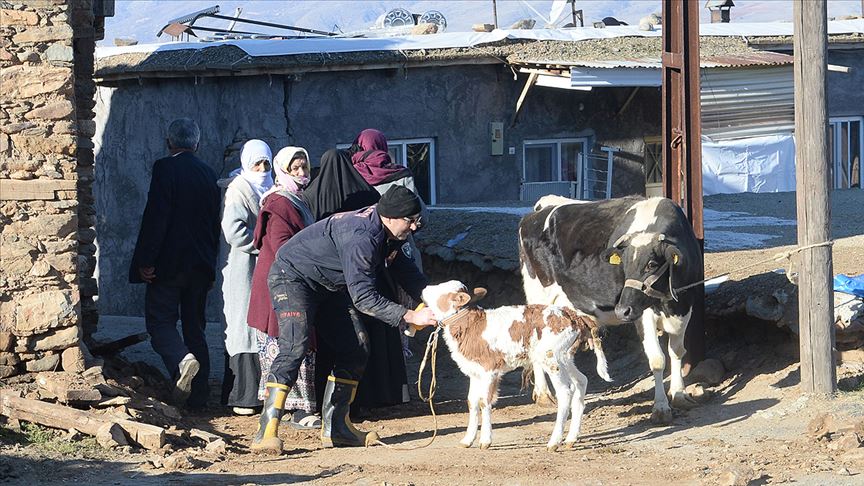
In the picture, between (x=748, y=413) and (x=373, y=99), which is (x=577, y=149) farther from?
(x=748, y=413)

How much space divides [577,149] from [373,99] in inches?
142

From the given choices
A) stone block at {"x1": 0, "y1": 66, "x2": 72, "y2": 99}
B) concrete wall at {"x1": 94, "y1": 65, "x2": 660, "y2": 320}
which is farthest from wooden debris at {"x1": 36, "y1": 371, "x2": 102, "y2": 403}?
concrete wall at {"x1": 94, "y1": 65, "x2": 660, "y2": 320}

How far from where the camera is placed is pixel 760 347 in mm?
9547

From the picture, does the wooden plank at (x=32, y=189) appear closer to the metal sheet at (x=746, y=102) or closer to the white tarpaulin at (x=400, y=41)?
the white tarpaulin at (x=400, y=41)

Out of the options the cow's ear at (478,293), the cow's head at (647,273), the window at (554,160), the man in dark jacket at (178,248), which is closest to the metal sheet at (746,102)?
the window at (554,160)

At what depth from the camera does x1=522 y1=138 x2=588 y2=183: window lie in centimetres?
1831

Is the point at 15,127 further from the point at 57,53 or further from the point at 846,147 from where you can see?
the point at 846,147

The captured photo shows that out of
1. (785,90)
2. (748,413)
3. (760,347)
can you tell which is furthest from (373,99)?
(748,413)

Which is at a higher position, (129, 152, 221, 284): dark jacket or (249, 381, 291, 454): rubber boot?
(129, 152, 221, 284): dark jacket

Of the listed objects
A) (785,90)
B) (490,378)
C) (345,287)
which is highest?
(785,90)

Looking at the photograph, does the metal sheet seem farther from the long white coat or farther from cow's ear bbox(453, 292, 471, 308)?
cow's ear bbox(453, 292, 471, 308)

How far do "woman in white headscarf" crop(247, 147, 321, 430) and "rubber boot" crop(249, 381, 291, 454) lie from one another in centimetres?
68

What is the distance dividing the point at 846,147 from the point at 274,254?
15120 mm

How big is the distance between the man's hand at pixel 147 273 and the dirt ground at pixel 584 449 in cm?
109
